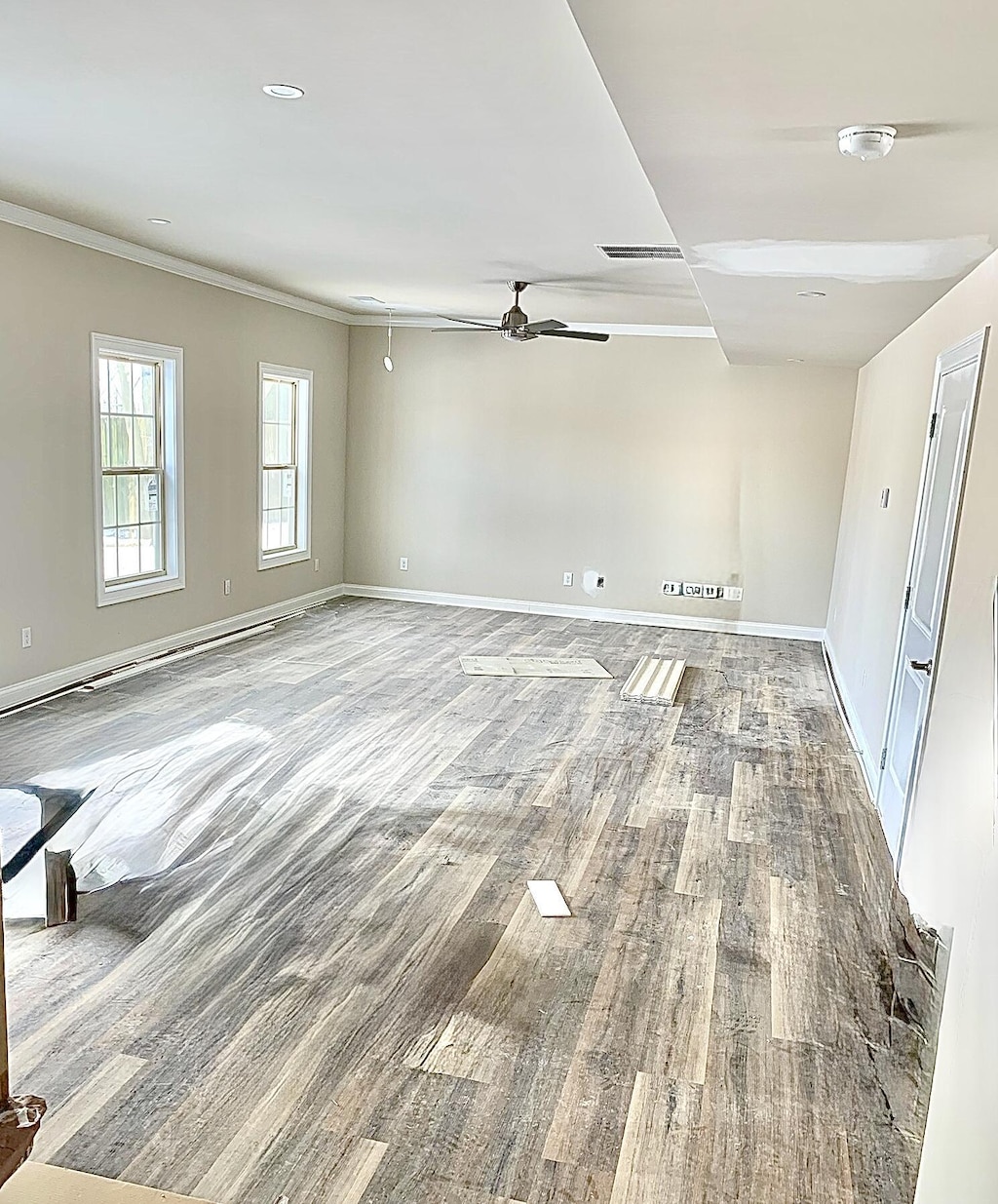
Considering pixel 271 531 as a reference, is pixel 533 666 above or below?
below

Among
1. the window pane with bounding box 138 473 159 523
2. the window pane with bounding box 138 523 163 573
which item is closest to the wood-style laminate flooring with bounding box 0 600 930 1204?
the window pane with bounding box 138 523 163 573

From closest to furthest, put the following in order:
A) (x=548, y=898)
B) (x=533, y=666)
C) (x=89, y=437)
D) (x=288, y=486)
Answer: (x=548, y=898), (x=89, y=437), (x=533, y=666), (x=288, y=486)

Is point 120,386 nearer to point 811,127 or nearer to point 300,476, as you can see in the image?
point 300,476

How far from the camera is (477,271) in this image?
19.4ft

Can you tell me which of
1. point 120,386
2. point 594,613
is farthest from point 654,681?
point 120,386

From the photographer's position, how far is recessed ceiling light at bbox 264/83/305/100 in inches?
112

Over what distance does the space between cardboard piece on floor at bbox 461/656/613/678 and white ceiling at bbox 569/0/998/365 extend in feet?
11.2

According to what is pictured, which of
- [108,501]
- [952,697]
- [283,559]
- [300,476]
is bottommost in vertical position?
[283,559]

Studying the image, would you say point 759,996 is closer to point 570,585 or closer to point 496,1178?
point 496,1178

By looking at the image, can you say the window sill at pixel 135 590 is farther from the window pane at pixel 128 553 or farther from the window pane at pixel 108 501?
the window pane at pixel 108 501

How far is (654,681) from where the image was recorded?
655 cm

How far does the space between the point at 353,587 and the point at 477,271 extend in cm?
434

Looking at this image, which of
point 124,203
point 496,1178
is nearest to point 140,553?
point 124,203

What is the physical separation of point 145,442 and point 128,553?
755 mm
